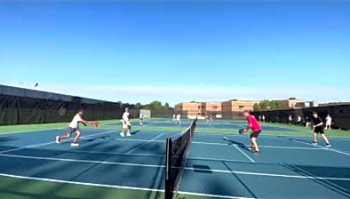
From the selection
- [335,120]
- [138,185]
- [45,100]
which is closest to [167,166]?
[138,185]

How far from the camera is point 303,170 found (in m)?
9.45

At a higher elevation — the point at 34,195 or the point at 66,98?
the point at 66,98

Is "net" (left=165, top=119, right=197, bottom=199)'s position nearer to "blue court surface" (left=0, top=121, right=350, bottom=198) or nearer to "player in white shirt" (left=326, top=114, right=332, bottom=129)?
"blue court surface" (left=0, top=121, right=350, bottom=198)

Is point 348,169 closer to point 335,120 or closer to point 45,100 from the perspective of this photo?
point 335,120

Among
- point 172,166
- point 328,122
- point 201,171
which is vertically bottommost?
point 201,171

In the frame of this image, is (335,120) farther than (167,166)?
Yes

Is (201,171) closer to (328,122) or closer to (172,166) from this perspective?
(172,166)

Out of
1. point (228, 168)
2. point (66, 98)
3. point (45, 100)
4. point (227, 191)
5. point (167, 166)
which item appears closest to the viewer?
point (167, 166)

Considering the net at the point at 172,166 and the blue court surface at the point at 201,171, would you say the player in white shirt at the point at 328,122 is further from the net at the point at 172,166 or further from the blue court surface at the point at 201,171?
the net at the point at 172,166

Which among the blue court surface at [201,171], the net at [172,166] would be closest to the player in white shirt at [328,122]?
the blue court surface at [201,171]

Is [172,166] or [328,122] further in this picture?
[328,122]

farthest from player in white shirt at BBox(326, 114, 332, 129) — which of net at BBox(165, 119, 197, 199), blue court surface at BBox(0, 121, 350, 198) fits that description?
net at BBox(165, 119, 197, 199)

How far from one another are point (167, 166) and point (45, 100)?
32166 millimetres

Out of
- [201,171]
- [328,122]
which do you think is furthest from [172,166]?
[328,122]
